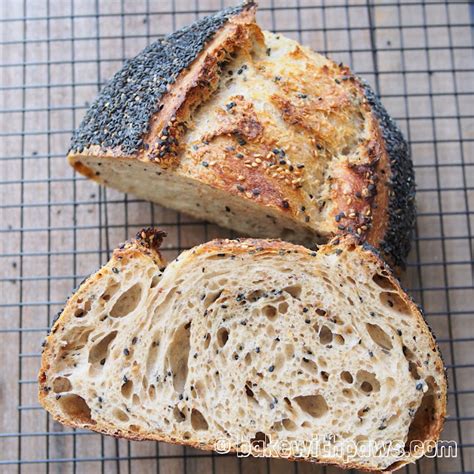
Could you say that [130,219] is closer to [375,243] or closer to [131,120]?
[131,120]

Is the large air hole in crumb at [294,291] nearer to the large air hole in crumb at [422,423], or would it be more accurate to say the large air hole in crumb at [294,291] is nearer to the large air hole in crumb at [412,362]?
the large air hole in crumb at [412,362]

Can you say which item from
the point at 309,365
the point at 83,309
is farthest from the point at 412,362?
the point at 83,309

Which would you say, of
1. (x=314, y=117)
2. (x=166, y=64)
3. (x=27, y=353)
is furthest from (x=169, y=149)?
(x=27, y=353)

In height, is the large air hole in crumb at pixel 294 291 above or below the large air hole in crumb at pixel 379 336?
above

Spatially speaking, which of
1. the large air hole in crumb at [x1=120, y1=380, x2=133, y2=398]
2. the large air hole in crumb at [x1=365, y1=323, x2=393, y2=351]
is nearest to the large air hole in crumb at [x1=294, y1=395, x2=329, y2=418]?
the large air hole in crumb at [x1=365, y1=323, x2=393, y2=351]

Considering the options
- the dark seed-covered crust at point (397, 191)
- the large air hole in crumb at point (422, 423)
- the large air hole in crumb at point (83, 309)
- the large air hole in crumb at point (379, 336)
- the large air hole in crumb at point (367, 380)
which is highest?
the dark seed-covered crust at point (397, 191)

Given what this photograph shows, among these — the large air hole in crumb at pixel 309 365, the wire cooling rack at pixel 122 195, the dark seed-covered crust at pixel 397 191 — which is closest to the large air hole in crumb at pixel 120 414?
the wire cooling rack at pixel 122 195

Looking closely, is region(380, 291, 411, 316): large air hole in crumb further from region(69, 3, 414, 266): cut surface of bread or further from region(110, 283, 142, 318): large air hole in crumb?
region(110, 283, 142, 318): large air hole in crumb

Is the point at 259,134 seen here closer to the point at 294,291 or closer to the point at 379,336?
the point at 294,291
